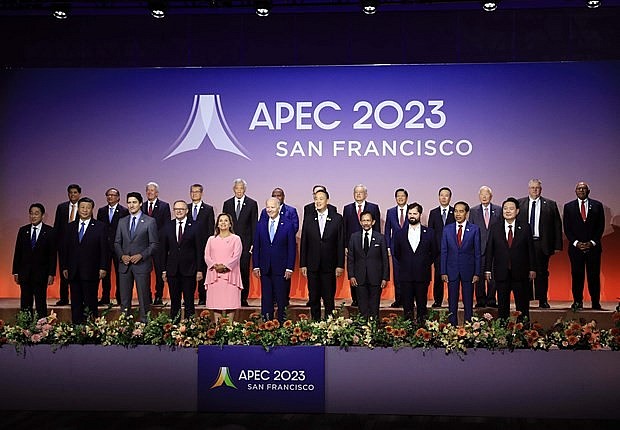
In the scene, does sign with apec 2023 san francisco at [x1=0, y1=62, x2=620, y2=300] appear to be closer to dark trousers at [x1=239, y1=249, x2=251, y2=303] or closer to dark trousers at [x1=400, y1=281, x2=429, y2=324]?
dark trousers at [x1=239, y1=249, x2=251, y2=303]

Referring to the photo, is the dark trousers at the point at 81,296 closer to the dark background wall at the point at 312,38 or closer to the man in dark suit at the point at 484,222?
the dark background wall at the point at 312,38

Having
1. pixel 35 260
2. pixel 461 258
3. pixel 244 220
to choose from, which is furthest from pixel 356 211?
pixel 35 260

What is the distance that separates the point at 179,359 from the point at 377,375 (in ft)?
4.44

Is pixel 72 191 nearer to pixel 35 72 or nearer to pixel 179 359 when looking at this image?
pixel 35 72

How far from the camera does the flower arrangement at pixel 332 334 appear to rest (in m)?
4.93

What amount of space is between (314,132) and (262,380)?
4245mm

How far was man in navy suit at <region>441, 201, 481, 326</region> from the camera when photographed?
22.6 feet

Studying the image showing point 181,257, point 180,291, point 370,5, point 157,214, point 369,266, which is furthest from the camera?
point 157,214

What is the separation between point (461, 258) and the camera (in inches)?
272

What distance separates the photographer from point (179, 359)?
507 centimetres

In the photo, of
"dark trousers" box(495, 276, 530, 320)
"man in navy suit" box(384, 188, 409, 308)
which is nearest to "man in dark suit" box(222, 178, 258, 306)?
"man in navy suit" box(384, 188, 409, 308)

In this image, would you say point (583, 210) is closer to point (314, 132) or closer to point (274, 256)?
point (314, 132)

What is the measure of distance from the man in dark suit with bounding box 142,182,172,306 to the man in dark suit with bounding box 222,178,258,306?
71cm

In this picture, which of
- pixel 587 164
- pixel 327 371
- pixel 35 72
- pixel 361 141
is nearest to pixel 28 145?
pixel 35 72
